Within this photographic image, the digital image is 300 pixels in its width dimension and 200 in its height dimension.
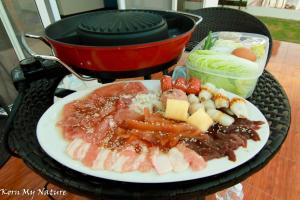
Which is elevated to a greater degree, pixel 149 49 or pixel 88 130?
pixel 149 49

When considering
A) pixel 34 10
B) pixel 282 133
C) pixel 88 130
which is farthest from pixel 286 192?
pixel 34 10

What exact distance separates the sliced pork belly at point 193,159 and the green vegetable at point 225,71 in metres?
0.28

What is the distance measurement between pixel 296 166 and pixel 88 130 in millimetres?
987

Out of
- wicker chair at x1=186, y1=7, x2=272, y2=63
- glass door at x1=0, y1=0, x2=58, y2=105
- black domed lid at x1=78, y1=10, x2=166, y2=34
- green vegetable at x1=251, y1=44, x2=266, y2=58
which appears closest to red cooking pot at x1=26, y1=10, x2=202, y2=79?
black domed lid at x1=78, y1=10, x2=166, y2=34

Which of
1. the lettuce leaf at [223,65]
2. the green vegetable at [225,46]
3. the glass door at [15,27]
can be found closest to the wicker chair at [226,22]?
the green vegetable at [225,46]

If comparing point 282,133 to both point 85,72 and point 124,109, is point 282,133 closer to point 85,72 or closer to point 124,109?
point 124,109

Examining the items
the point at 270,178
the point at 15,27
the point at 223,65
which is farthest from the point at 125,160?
the point at 15,27

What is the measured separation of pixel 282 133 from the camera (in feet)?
1.81

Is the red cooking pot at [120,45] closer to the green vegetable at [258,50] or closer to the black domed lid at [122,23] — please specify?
the black domed lid at [122,23]

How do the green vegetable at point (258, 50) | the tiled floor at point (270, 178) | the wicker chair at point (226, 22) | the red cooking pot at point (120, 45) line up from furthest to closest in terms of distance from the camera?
the wicker chair at point (226, 22), the tiled floor at point (270, 178), the green vegetable at point (258, 50), the red cooking pot at point (120, 45)

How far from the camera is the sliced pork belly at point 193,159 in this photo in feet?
1.43

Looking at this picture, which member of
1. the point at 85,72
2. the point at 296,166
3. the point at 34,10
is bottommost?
the point at 296,166

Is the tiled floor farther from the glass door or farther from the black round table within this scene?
the glass door

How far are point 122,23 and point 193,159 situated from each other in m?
0.40
